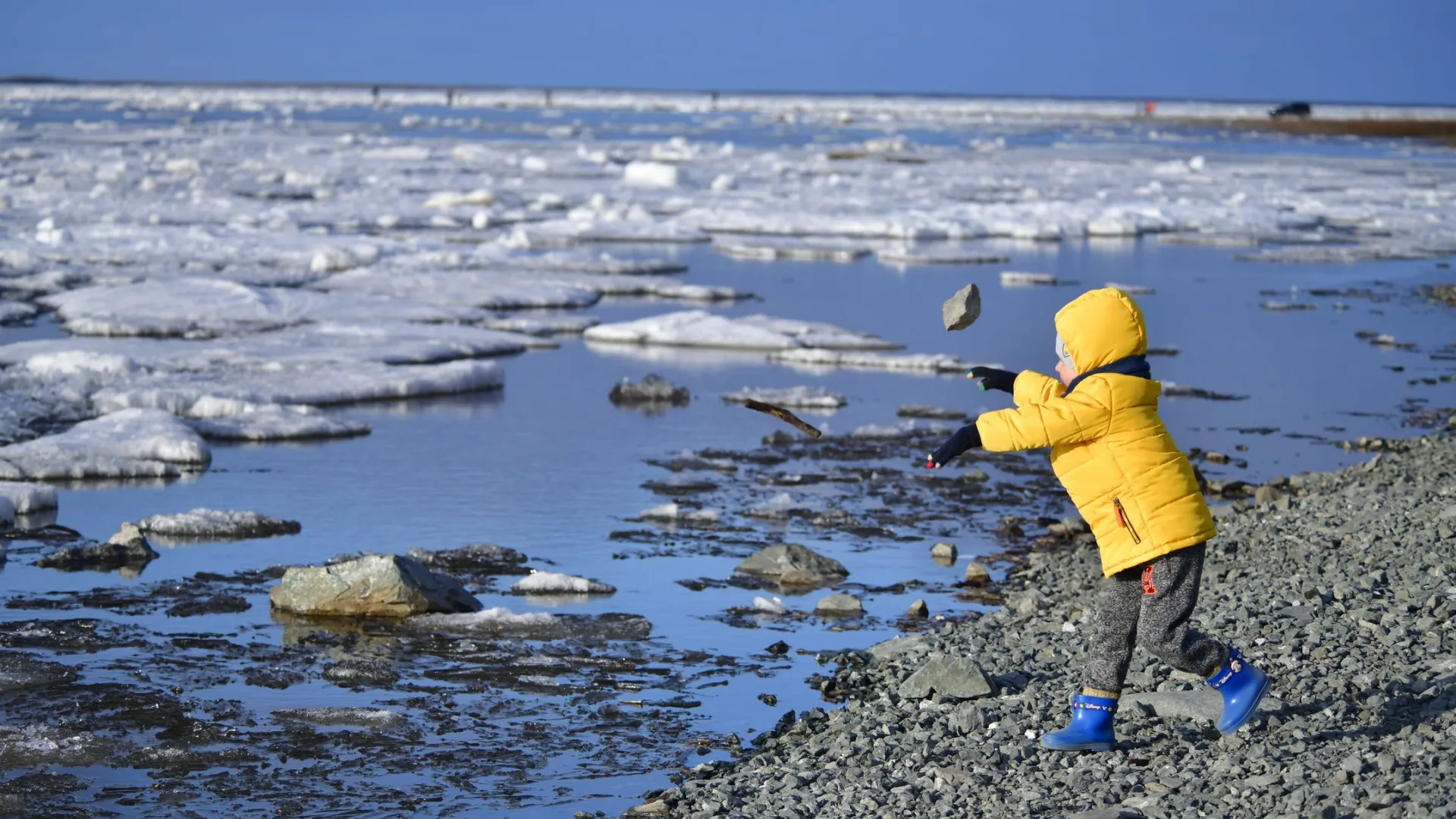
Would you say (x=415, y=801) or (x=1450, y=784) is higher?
(x=1450, y=784)

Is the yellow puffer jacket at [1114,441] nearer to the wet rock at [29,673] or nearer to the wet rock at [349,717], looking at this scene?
the wet rock at [349,717]

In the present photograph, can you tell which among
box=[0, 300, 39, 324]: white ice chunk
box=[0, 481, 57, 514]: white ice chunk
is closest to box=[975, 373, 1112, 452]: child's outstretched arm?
box=[0, 481, 57, 514]: white ice chunk

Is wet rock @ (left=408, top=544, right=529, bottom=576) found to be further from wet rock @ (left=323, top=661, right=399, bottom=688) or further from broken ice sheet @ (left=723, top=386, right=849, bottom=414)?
broken ice sheet @ (left=723, top=386, right=849, bottom=414)

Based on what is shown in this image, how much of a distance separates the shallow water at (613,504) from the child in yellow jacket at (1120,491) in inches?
44.0

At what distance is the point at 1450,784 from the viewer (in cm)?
378

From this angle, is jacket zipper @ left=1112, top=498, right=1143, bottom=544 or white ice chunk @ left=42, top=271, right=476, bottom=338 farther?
white ice chunk @ left=42, top=271, right=476, bottom=338

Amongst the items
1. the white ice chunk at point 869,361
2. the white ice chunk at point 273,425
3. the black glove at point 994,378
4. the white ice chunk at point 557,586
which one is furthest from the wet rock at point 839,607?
the white ice chunk at point 869,361

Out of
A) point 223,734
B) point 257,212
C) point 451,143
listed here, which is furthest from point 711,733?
point 451,143

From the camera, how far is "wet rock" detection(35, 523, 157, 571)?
21.3 feet

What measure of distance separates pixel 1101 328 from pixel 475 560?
10.6 ft

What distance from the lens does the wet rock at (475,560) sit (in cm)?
655

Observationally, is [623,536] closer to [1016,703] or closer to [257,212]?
[1016,703]

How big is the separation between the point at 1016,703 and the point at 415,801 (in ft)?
5.64

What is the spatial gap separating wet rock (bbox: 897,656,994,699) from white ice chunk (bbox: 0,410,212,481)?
182 inches
